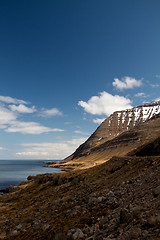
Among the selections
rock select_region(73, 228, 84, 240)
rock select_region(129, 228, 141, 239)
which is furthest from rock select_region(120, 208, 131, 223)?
A: rock select_region(73, 228, 84, 240)

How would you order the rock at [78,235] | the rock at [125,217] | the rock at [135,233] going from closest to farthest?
the rock at [135,233] < the rock at [125,217] < the rock at [78,235]

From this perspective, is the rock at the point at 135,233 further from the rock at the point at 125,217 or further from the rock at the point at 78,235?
the rock at the point at 78,235

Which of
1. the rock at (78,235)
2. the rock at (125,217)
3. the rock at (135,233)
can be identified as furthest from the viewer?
the rock at (78,235)

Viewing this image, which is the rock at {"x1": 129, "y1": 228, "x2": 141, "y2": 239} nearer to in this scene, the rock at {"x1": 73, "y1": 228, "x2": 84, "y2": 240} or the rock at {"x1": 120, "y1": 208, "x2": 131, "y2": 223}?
the rock at {"x1": 120, "y1": 208, "x2": 131, "y2": 223}

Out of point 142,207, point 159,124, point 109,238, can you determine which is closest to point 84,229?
point 109,238

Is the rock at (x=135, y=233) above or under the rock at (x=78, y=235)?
above

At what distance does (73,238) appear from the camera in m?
11.9

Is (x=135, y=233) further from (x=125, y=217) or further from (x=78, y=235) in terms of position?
(x=78, y=235)

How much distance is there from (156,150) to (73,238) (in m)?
35.2

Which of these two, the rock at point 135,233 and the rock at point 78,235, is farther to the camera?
the rock at point 78,235

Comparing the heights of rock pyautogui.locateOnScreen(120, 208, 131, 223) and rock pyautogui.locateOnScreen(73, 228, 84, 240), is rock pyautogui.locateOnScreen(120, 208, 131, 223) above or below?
above

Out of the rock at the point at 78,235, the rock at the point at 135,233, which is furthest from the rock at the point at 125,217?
the rock at the point at 78,235

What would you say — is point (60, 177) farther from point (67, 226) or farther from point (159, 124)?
point (159, 124)

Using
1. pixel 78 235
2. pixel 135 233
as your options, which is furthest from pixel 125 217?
pixel 78 235
